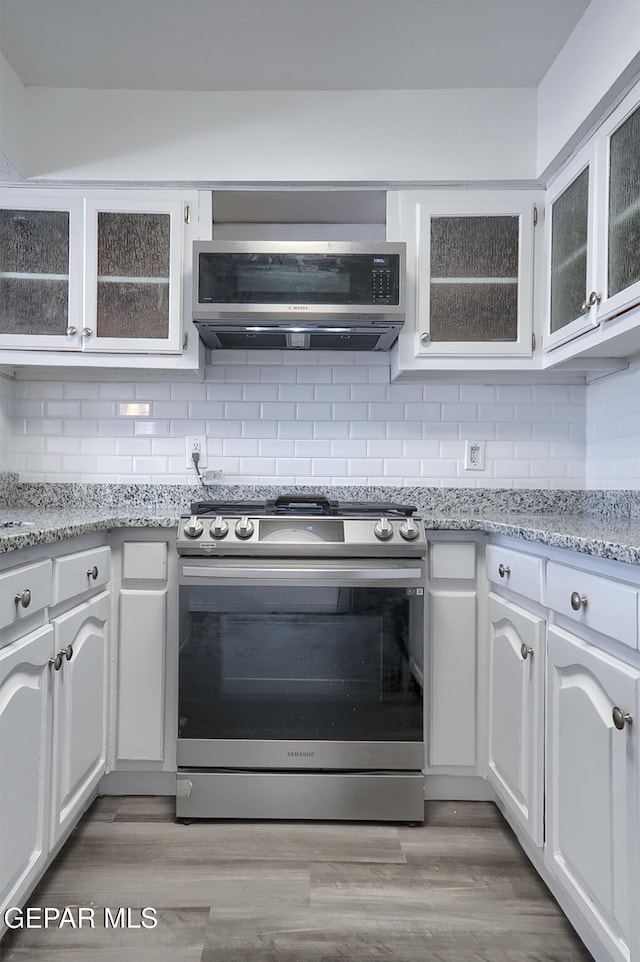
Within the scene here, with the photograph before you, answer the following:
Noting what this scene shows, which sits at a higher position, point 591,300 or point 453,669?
point 591,300

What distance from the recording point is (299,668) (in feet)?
5.97

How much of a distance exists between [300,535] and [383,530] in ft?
0.83

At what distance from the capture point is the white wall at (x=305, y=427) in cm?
243

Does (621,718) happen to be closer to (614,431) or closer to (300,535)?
(300,535)

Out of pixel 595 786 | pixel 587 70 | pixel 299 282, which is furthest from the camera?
pixel 299 282

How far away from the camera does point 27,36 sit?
188 centimetres

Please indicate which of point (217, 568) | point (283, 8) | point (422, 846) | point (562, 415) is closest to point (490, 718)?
point (422, 846)

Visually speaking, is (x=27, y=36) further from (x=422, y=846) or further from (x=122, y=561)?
(x=422, y=846)

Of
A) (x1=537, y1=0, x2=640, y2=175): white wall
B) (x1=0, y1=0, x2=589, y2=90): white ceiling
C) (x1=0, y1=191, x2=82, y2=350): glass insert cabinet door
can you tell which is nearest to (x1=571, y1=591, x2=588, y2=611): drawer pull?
(x1=537, y1=0, x2=640, y2=175): white wall

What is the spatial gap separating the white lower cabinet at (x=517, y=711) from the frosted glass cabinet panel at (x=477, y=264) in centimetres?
105

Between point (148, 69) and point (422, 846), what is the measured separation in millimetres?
2635

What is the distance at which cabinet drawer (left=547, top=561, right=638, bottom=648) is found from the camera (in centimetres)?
107

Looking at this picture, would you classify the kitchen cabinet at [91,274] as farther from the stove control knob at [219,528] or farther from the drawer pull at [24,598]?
the drawer pull at [24,598]

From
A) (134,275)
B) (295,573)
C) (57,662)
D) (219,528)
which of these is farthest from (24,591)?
(134,275)
